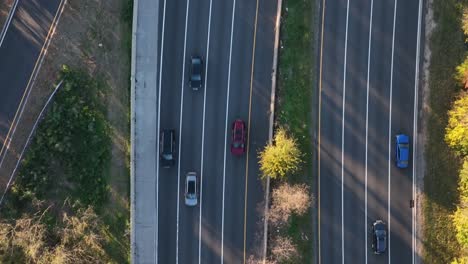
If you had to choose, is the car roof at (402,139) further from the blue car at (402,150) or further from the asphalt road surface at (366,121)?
the asphalt road surface at (366,121)

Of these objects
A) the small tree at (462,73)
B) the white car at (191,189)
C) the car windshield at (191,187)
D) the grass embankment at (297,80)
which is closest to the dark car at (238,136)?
the grass embankment at (297,80)

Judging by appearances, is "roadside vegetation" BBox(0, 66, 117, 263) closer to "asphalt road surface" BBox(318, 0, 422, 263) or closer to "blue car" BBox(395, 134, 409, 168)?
"asphalt road surface" BBox(318, 0, 422, 263)

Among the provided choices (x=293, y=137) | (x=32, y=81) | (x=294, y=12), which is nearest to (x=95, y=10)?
(x=32, y=81)

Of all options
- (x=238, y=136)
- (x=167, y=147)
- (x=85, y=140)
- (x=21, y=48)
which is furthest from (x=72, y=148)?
(x=238, y=136)

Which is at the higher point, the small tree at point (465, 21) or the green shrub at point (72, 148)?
the small tree at point (465, 21)

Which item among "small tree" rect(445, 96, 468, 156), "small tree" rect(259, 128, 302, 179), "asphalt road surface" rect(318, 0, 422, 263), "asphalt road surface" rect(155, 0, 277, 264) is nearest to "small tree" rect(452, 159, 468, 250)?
"small tree" rect(445, 96, 468, 156)
